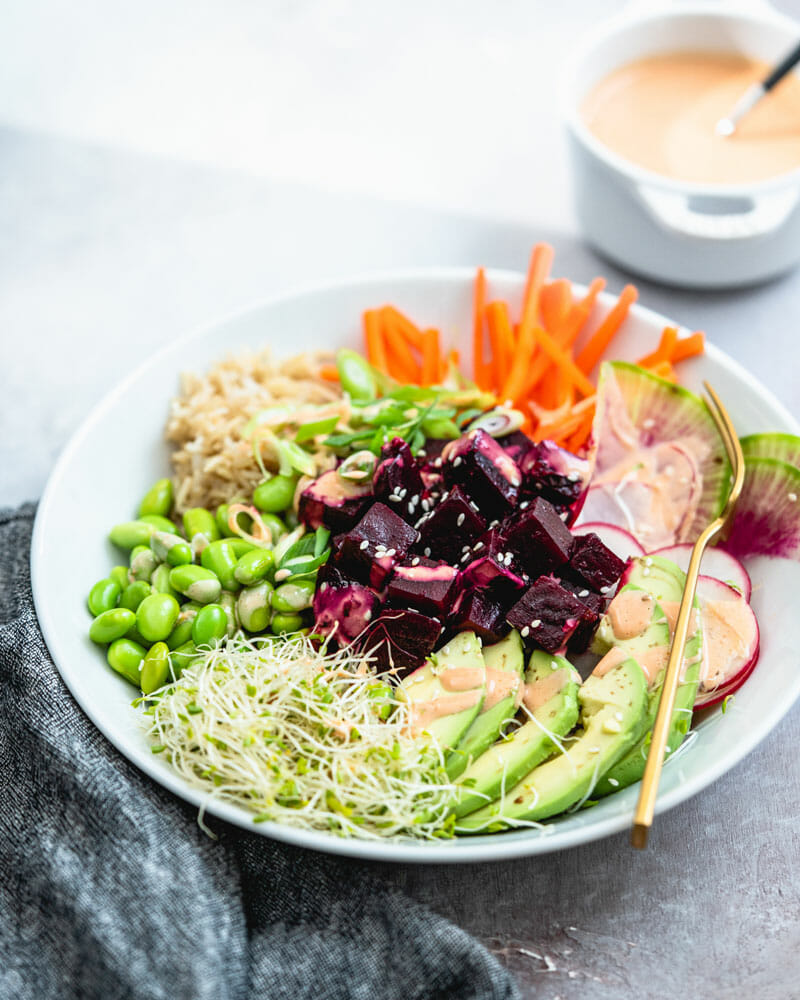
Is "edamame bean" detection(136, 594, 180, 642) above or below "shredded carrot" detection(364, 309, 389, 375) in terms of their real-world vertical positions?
below

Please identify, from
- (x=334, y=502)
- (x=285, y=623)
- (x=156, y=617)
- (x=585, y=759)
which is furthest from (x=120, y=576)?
(x=585, y=759)

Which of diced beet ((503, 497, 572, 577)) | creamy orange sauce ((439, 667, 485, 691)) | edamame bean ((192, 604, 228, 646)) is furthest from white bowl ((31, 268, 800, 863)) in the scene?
diced beet ((503, 497, 572, 577))

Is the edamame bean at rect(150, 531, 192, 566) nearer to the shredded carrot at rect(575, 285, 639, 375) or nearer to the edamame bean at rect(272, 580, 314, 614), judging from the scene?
the edamame bean at rect(272, 580, 314, 614)

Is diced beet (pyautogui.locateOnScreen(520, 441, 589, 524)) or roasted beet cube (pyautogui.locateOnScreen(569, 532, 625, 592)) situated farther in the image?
diced beet (pyautogui.locateOnScreen(520, 441, 589, 524))

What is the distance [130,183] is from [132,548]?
86.9 inches

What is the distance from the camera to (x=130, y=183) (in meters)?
4.39

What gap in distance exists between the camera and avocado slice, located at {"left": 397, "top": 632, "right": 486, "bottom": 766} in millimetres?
2262

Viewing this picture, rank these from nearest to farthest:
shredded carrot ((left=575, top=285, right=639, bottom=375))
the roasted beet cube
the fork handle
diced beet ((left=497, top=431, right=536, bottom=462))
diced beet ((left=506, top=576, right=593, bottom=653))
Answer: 1. the fork handle
2. diced beet ((left=506, top=576, right=593, bottom=653))
3. the roasted beet cube
4. diced beet ((left=497, top=431, right=536, bottom=462))
5. shredded carrot ((left=575, top=285, right=639, bottom=375))

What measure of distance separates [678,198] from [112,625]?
227 cm

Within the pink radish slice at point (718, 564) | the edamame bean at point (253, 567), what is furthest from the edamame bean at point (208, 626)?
the pink radish slice at point (718, 564)

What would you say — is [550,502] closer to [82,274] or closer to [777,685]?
[777,685]

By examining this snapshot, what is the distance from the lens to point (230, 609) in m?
2.66

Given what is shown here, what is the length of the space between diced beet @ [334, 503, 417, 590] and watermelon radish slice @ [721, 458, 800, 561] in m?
0.96

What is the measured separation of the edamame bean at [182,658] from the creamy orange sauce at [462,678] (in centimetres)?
68
